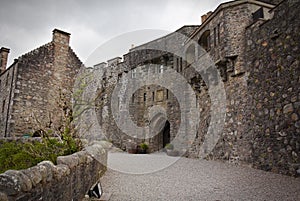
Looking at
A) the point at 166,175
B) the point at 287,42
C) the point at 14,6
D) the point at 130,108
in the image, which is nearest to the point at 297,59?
the point at 287,42

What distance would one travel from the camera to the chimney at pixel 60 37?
1286cm

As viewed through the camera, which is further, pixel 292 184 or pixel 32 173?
pixel 292 184

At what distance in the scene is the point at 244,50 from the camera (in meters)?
7.66

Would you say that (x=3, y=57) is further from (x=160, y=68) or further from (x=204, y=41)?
(x=204, y=41)

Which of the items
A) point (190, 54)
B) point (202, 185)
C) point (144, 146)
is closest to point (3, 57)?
point (144, 146)

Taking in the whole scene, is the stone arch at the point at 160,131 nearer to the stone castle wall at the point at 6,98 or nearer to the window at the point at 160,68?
the window at the point at 160,68

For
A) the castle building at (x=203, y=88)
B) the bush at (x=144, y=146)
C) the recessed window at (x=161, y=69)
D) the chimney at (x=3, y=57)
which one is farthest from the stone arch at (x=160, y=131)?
the chimney at (x=3, y=57)

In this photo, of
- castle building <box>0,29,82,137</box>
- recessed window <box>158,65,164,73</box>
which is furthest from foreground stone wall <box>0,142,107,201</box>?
recessed window <box>158,65,164,73</box>

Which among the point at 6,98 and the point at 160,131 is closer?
the point at 6,98

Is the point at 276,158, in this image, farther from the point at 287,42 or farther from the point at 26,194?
the point at 26,194

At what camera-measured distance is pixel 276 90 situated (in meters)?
6.24

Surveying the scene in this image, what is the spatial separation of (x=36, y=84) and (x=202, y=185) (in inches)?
389

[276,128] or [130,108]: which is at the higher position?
[130,108]

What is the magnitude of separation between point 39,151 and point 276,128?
5565mm
